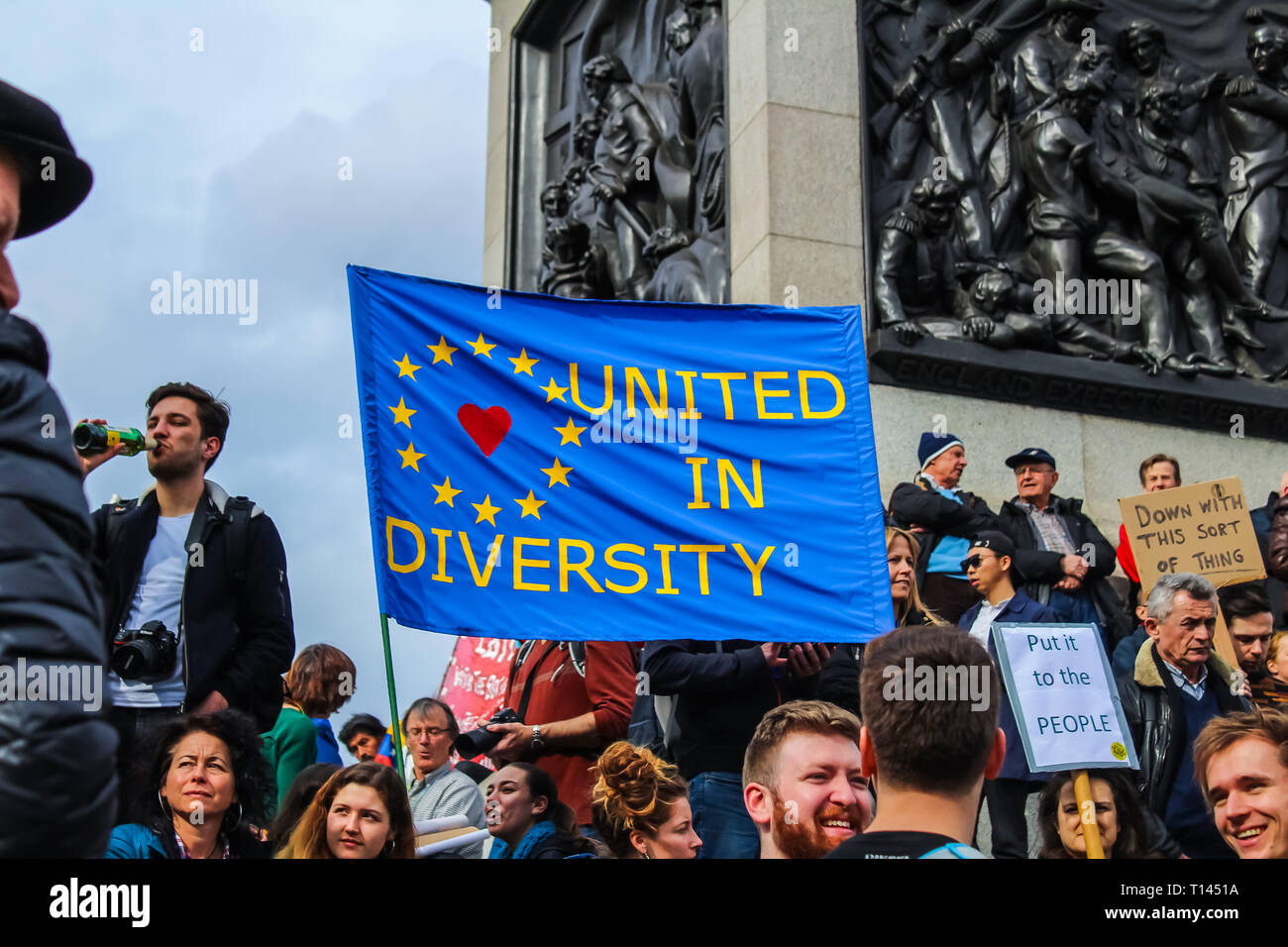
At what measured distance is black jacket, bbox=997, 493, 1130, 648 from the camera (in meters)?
9.52

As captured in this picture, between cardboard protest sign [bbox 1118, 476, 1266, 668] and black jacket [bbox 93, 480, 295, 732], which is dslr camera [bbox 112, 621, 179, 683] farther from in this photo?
cardboard protest sign [bbox 1118, 476, 1266, 668]

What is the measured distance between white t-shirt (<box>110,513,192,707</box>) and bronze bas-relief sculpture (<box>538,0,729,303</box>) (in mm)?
5972

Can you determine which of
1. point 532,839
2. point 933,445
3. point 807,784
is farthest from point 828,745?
point 933,445

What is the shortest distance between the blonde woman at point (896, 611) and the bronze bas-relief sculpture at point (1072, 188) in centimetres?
298

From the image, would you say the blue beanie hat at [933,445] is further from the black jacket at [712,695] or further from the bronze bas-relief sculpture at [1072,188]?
the black jacket at [712,695]

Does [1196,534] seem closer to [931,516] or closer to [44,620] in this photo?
[931,516]

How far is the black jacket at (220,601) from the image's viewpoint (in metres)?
6.68

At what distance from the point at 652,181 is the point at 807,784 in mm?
8783

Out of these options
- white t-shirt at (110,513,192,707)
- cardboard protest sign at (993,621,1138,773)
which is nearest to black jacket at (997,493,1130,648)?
cardboard protest sign at (993,621,1138,773)

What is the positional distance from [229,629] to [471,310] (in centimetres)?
203

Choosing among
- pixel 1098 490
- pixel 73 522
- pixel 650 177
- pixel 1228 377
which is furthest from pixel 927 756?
pixel 650 177

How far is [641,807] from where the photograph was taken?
6695 millimetres

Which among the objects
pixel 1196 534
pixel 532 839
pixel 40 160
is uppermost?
pixel 1196 534

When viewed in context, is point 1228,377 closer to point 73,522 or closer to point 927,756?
point 927,756
